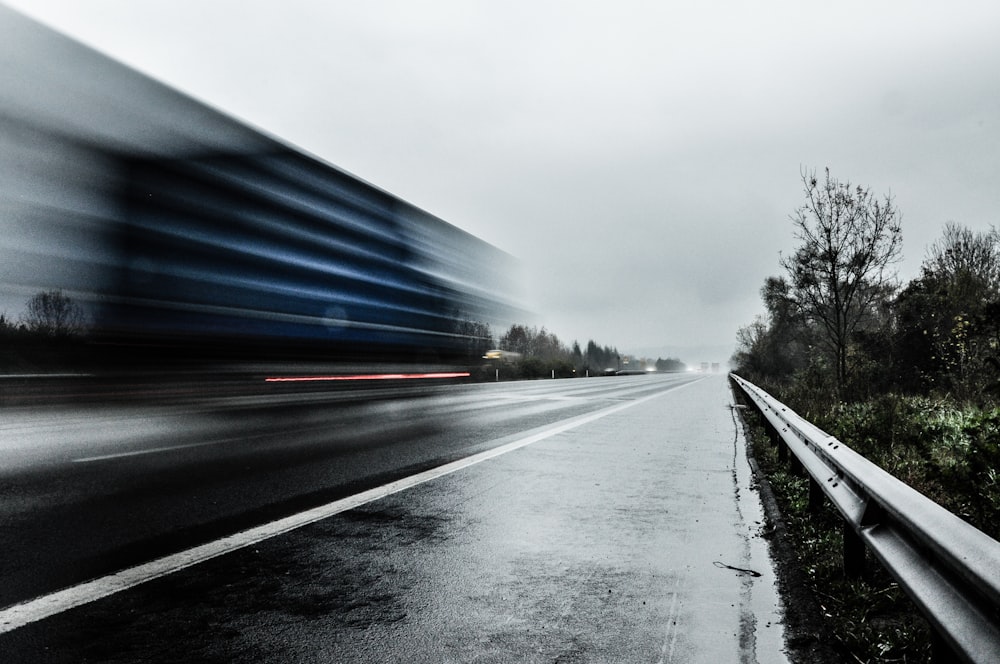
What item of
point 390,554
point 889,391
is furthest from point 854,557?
point 889,391

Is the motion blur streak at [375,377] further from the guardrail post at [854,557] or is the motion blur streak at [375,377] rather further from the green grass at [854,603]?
the guardrail post at [854,557]

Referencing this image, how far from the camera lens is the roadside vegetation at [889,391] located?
329cm

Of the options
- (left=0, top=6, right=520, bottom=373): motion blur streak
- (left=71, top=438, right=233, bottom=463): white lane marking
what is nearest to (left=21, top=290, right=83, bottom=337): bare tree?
(left=0, top=6, right=520, bottom=373): motion blur streak

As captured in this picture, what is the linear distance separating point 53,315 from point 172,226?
207cm

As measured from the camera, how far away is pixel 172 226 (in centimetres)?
956

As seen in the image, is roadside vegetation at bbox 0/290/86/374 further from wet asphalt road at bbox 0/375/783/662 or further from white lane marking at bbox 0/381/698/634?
white lane marking at bbox 0/381/698/634

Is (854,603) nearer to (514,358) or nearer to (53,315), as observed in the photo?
(53,315)

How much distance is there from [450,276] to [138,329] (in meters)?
10.2

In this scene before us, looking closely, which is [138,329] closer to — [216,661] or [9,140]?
[9,140]

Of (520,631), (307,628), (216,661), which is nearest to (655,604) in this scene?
(520,631)

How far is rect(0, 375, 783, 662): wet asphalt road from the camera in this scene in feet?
9.00

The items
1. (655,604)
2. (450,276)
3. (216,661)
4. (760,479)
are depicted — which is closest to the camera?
(216,661)

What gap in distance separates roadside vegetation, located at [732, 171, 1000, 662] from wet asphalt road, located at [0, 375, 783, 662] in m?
0.43

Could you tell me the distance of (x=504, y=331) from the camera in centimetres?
2308
